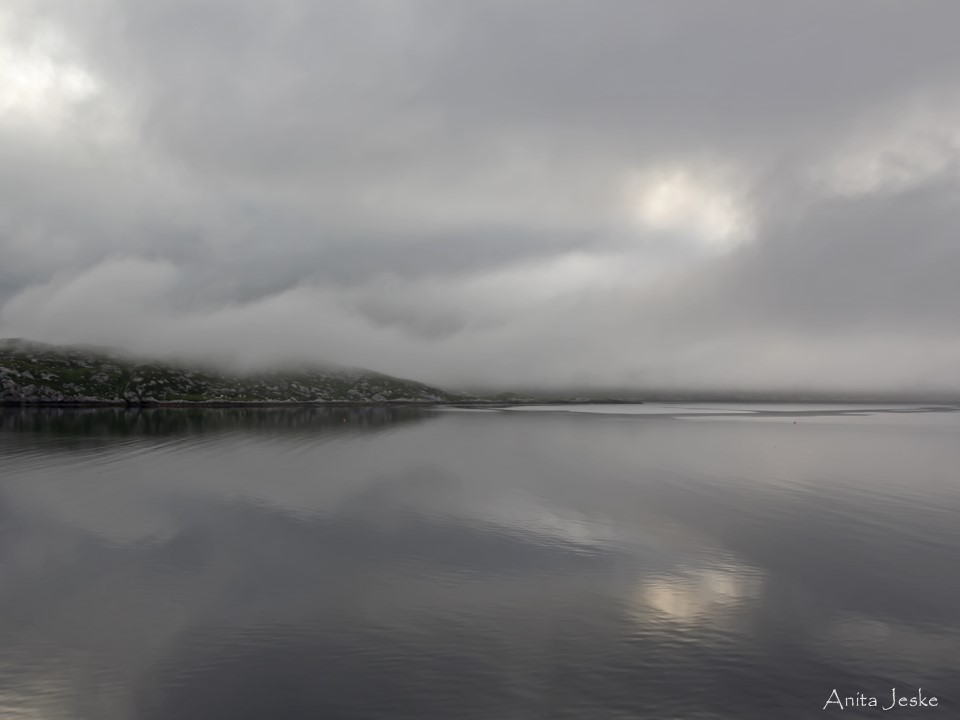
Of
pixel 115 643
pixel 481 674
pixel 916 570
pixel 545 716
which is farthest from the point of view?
pixel 916 570

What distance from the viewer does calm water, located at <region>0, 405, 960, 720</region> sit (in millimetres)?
24641

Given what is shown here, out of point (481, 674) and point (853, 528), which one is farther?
point (853, 528)

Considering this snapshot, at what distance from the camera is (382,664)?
2694 centimetres

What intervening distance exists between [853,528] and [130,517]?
257 ft

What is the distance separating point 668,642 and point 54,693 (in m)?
31.5

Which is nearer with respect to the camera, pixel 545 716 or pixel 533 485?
pixel 545 716

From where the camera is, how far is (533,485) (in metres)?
79.1

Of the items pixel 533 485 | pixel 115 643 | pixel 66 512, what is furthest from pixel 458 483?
pixel 115 643

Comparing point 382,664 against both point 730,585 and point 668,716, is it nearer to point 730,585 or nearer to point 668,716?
point 668,716

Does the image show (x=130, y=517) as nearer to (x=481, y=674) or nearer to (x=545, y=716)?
(x=481, y=674)

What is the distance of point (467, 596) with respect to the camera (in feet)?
118

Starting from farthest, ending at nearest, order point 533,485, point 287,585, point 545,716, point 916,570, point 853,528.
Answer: point 533,485 → point 853,528 → point 916,570 → point 287,585 → point 545,716

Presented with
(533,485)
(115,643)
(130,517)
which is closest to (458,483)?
(533,485)

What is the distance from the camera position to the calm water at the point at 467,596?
24641 millimetres
